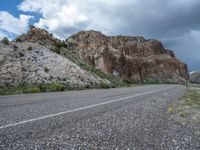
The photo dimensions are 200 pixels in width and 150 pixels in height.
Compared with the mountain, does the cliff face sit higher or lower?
higher

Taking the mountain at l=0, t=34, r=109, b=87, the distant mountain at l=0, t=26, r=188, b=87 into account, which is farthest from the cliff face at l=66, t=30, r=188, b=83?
the mountain at l=0, t=34, r=109, b=87

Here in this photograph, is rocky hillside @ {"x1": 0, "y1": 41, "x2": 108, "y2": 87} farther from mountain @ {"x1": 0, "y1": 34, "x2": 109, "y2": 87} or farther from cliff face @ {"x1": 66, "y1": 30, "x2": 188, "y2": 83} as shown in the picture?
cliff face @ {"x1": 66, "y1": 30, "x2": 188, "y2": 83}

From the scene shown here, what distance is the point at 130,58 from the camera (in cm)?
11719

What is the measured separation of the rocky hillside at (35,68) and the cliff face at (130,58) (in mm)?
57576

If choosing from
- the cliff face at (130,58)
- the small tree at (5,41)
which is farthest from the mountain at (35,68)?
the cliff face at (130,58)

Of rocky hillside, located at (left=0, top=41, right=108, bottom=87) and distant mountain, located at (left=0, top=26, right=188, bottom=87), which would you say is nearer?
rocky hillside, located at (left=0, top=41, right=108, bottom=87)

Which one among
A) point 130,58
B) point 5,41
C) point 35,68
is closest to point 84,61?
point 5,41

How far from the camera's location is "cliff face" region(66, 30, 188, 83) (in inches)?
3814

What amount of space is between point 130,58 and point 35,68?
94.0 meters

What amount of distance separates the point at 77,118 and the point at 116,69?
309 ft

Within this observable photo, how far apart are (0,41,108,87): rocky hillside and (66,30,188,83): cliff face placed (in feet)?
189

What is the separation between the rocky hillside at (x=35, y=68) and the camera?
24469mm

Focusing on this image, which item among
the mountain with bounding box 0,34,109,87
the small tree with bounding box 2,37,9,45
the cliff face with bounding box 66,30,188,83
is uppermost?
the cliff face with bounding box 66,30,188,83

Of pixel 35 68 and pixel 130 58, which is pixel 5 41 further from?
pixel 130 58
